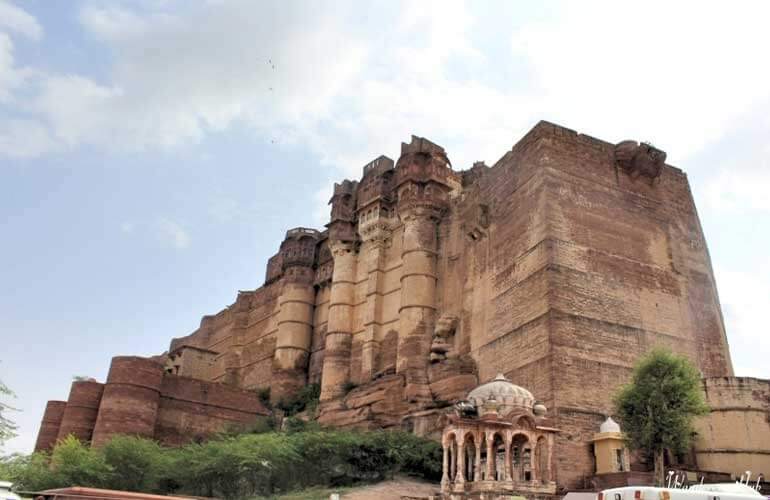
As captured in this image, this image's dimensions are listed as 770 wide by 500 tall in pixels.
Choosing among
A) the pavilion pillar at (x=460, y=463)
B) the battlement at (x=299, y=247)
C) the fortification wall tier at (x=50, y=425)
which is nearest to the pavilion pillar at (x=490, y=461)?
the pavilion pillar at (x=460, y=463)

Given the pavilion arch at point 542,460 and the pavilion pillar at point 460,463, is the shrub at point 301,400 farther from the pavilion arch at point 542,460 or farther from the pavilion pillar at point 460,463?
the pavilion pillar at point 460,463

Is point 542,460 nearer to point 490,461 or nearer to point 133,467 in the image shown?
point 490,461

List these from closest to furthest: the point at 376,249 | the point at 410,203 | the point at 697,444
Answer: the point at 697,444 < the point at 410,203 < the point at 376,249

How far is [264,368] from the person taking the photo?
36656mm

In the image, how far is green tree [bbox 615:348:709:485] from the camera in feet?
49.9

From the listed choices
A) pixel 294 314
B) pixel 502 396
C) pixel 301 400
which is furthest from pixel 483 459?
pixel 294 314

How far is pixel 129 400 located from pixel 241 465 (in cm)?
895

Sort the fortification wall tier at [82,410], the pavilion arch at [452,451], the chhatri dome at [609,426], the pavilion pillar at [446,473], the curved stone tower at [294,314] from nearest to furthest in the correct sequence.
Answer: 1. the pavilion pillar at [446,473]
2. the pavilion arch at [452,451]
3. the chhatri dome at [609,426]
4. the fortification wall tier at [82,410]
5. the curved stone tower at [294,314]

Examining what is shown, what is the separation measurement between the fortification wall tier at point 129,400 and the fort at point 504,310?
0.16ft

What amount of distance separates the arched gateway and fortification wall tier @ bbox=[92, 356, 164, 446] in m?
13.9

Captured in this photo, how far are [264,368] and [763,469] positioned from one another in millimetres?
24348

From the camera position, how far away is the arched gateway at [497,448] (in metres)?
13.9

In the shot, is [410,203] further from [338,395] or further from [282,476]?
[282,476]

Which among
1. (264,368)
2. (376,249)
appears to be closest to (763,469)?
(376,249)
